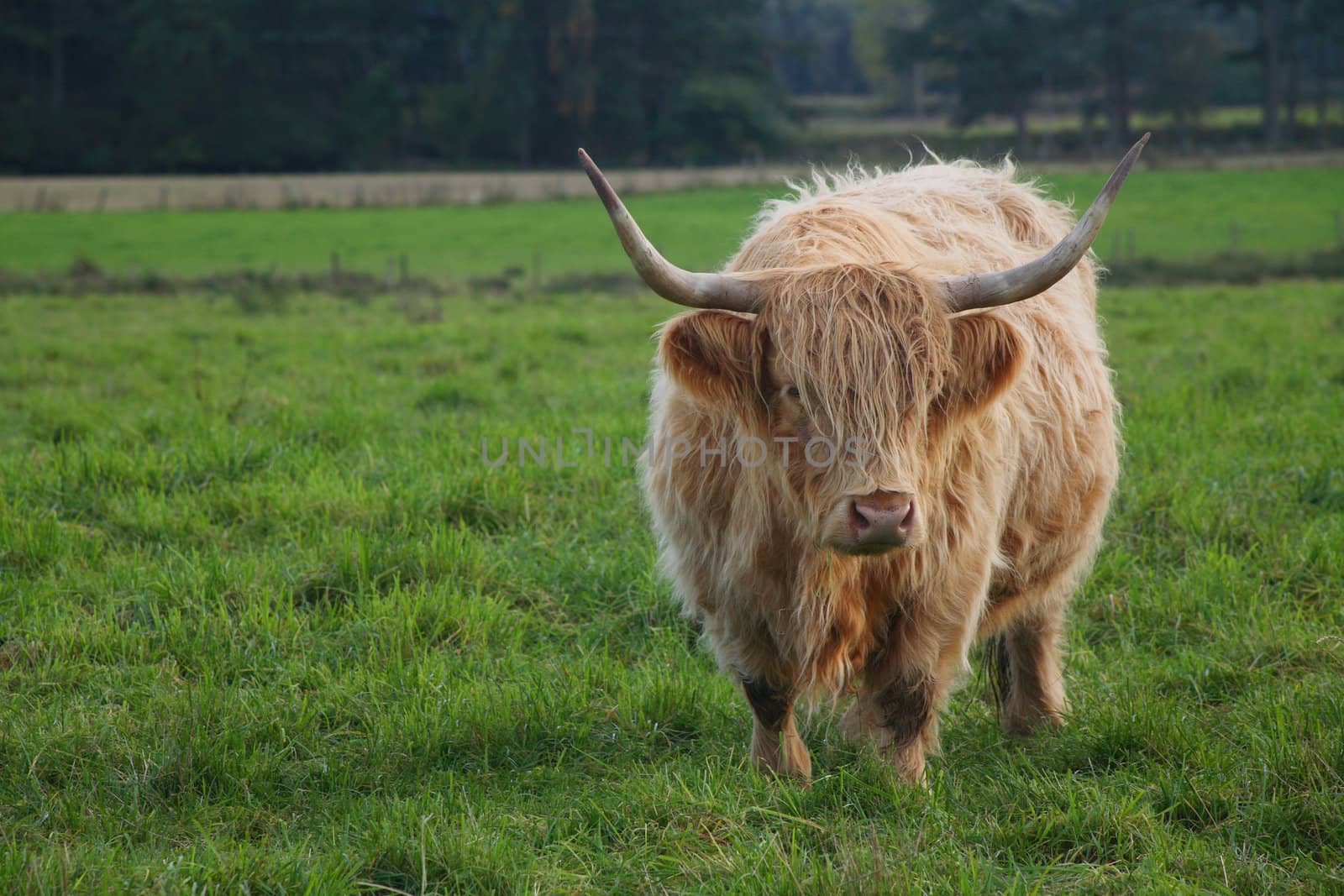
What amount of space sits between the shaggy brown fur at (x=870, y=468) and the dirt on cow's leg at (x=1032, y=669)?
1 centimetres

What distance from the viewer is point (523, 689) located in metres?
3.70

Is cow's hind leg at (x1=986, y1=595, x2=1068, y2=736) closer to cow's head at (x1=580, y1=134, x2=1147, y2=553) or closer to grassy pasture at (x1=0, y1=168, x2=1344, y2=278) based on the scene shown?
cow's head at (x1=580, y1=134, x2=1147, y2=553)

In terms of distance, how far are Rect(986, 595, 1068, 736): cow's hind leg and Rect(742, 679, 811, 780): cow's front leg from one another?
95 centimetres

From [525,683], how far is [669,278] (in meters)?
1.56

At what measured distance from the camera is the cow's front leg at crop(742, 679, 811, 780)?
3385 millimetres

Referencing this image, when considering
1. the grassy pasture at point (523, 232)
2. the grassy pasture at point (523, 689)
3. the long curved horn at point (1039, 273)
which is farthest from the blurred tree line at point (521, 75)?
the long curved horn at point (1039, 273)

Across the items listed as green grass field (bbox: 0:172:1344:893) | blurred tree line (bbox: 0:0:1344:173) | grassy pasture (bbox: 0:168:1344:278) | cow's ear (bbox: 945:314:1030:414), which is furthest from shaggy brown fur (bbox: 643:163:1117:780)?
blurred tree line (bbox: 0:0:1344:173)

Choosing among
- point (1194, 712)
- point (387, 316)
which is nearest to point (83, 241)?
point (387, 316)

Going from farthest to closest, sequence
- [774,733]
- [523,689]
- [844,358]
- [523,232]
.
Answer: [523,232]
[523,689]
[774,733]
[844,358]

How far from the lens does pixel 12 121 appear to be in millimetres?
48031

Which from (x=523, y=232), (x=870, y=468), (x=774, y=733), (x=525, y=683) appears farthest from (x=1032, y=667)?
(x=523, y=232)

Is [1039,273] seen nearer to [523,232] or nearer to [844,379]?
[844,379]

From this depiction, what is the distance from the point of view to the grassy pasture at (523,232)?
21.8 meters

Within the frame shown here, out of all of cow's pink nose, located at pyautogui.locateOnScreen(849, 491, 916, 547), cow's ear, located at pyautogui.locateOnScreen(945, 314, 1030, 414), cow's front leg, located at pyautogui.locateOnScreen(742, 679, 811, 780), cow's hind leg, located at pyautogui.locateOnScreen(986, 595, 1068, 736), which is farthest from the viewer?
cow's hind leg, located at pyautogui.locateOnScreen(986, 595, 1068, 736)
